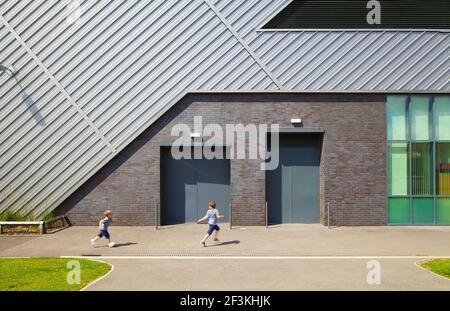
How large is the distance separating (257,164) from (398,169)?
20.6 ft

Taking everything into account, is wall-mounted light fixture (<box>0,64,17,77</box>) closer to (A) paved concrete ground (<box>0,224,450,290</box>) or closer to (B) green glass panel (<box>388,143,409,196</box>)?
(A) paved concrete ground (<box>0,224,450,290</box>)

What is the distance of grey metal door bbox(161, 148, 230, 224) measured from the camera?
16.7 meters

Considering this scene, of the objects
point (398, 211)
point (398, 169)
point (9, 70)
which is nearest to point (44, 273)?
point (9, 70)

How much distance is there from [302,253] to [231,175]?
229 inches

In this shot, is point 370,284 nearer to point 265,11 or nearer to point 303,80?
point 303,80

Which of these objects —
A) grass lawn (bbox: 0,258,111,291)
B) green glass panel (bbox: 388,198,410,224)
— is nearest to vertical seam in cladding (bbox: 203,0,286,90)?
green glass panel (bbox: 388,198,410,224)

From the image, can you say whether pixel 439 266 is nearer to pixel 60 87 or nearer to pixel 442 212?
pixel 442 212

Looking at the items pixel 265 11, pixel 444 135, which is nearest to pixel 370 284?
pixel 444 135

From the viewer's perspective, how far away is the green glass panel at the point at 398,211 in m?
15.9

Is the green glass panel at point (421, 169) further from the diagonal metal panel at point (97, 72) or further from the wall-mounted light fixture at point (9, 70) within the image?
the wall-mounted light fixture at point (9, 70)

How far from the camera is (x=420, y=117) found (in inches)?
637

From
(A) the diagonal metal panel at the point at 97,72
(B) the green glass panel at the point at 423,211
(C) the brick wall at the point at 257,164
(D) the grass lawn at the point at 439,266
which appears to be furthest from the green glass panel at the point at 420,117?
(D) the grass lawn at the point at 439,266

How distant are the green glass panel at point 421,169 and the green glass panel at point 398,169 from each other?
309mm

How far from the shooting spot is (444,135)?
16.1 metres
